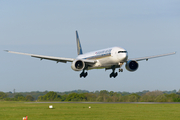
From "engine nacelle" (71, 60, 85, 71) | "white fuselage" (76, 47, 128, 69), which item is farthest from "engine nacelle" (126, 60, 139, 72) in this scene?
"engine nacelle" (71, 60, 85, 71)

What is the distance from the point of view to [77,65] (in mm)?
66750

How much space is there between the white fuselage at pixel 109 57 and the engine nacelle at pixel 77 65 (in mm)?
2338

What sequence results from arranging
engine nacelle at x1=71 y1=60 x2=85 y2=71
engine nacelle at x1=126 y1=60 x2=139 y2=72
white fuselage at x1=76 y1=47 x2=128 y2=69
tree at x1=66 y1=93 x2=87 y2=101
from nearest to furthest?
white fuselage at x1=76 y1=47 x2=128 y2=69
engine nacelle at x1=71 y1=60 x2=85 y2=71
engine nacelle at x1=126 y1=60 x2=139 y2=72
tree at x1=66 y1=93 x2=87 y2=101

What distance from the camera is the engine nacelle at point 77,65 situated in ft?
217

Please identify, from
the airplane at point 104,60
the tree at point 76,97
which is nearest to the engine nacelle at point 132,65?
the airplane at point 104,60

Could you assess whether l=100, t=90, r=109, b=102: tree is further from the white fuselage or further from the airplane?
the white fuselage

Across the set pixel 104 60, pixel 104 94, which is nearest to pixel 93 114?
pixel 104 60

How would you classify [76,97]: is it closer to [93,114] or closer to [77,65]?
[77,65]

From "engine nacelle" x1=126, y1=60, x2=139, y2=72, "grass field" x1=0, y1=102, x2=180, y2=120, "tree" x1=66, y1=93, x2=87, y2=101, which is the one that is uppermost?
"engine nacelle" x1=126, y1=60, x2=139, y2=72

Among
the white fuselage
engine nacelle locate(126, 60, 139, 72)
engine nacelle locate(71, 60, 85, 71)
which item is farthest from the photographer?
engine nacelle locate(126, 60, 139, 72)

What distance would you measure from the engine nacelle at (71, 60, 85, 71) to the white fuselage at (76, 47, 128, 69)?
2338mm

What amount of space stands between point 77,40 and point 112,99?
2195 cm

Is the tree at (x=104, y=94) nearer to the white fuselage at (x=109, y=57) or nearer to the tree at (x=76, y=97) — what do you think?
the tree at (x=76, y=97)

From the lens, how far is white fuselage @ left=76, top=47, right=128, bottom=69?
6075 cm
